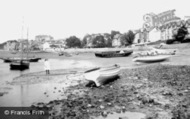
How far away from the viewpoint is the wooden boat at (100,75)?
13172mm

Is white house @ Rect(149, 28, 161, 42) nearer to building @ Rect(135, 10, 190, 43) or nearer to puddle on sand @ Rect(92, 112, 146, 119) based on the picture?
building @ Rect(135, 10, 190, 43)

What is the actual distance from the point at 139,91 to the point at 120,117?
4490 mm

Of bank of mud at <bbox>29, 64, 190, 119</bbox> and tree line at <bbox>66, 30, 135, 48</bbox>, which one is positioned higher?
tree line at <bbox>66, 30, 135, 48</bbox>

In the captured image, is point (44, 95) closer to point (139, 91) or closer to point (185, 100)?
point (139, 91)

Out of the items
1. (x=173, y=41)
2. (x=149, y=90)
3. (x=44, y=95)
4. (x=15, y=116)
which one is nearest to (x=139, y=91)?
(x=149, y=90)

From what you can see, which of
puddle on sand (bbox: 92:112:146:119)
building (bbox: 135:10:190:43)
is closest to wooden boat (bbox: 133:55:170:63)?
puddle on sand (bbox: 92:112:146:119)

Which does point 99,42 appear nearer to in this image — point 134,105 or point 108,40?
point 108,40

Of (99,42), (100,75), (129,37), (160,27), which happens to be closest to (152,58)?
(100,75)

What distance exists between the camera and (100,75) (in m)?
13.3

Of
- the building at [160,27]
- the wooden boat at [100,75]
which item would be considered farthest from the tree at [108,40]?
the wooden boat at [100,75]

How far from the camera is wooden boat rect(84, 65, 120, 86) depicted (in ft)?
43.2

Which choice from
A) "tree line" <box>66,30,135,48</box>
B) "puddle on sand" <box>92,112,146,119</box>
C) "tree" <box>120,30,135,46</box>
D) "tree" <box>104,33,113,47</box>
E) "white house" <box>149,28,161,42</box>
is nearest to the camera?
"puddle on sand" <box>92,112,146,119</box>

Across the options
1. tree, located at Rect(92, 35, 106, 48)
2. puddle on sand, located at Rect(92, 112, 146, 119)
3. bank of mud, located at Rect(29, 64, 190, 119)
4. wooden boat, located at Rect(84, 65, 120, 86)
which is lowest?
puddle on sand, located at Rect(92, 112, 146, 119)

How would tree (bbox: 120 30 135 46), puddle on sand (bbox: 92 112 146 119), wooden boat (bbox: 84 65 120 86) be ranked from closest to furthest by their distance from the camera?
1. puddle on sand (bbox: 92 112 146 119)
2. wooden boat (bbox: 84 65 120 86)
3. tree (bbox: 120 30 135 46)
